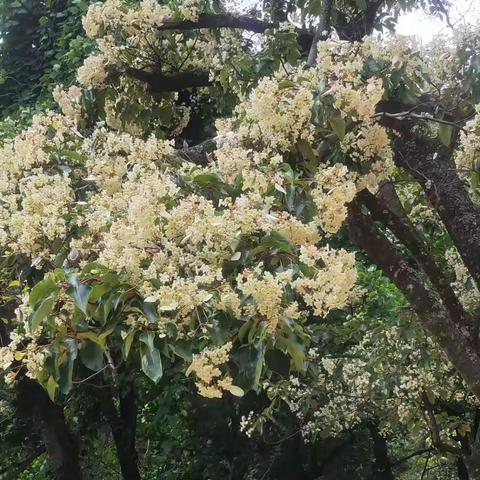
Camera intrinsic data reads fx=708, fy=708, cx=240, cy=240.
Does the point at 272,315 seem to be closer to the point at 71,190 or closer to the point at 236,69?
the point at 71,190

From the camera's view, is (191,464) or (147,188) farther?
(191,464)

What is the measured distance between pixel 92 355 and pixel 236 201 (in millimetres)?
553

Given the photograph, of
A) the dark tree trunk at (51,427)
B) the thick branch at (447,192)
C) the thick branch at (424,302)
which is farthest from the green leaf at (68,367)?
the dark tree trunk at (51,427)

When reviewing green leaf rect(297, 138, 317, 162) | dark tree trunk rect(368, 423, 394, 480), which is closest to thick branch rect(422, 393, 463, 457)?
dark tree trunk rect(368, 423, 394, 480)

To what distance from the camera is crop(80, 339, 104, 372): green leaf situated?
159 centimetres

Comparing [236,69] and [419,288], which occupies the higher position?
[236,69]

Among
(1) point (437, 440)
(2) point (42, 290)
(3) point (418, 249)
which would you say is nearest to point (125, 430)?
(1) point (437, 440)

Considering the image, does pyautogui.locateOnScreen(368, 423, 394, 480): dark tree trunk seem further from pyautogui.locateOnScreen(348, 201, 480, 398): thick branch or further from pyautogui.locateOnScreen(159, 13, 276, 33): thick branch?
pyautogui.locateOnScreen(159, 13, 276, 33): thick branch

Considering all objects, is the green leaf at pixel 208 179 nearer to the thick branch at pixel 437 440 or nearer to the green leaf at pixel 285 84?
the green leaf at pixel 285 84

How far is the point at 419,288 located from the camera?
3.27 meters

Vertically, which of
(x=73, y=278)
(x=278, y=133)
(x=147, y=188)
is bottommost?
(x=73, y=278)

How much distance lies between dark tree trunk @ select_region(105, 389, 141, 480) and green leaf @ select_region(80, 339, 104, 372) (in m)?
4.76

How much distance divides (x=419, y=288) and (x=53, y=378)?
81.4 inches

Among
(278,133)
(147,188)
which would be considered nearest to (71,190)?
(147,188)
